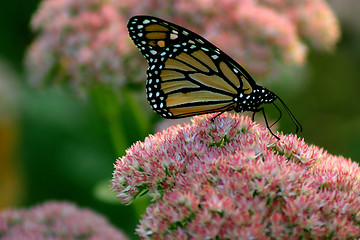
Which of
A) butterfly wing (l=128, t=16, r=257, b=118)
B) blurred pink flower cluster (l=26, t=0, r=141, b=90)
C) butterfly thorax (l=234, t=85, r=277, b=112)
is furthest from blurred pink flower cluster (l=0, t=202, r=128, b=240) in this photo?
butterfly thorax (l=234, t=85, r=277, b=112)

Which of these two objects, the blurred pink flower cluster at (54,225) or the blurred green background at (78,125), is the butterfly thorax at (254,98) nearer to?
the blurred pink flower cluster at (54,225)

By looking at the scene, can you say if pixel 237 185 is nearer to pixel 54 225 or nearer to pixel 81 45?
pixel 54 225

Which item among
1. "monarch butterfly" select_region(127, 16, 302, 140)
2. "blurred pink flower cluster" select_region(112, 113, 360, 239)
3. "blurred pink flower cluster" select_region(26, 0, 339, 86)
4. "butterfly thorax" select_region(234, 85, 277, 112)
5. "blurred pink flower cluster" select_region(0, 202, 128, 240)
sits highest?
"blurred pink flower cluster" select_region(26, 0, 339, 86)

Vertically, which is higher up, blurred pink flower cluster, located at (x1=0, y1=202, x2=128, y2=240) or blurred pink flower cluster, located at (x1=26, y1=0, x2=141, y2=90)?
blurred pink flower cluster, located at (x1=26, y1=0, x2=141, y2=90)

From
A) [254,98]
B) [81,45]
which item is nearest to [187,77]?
[254,98]

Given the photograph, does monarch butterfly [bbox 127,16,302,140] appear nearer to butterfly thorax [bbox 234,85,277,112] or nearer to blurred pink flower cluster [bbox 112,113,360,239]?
butterfly thorax [bbox 234,85,277,112]

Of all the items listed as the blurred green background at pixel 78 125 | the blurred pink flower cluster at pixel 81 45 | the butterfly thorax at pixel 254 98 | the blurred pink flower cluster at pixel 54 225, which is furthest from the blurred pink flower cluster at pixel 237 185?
the blurred green background at pixel 78 125
